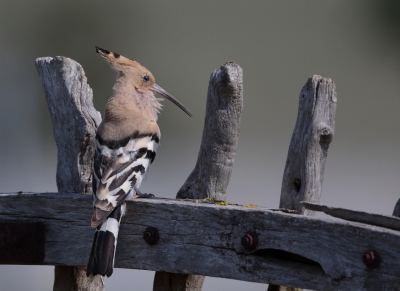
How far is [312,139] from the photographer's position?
2.52 metres

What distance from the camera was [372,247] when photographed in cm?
204

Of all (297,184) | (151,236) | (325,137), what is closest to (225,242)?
(151,236)

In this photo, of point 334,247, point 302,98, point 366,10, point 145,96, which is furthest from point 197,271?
point 366,10

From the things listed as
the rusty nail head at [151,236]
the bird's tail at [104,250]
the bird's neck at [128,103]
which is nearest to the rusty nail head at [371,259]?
the rusty nail head at [151,236]

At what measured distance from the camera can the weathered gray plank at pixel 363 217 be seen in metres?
2.11

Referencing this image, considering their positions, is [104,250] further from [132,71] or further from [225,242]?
[132,71]

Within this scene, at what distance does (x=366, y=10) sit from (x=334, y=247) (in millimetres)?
2635

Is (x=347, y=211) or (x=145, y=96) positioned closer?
(x=347, y=211)

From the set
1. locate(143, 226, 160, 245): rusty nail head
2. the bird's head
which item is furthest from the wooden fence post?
the bird's head

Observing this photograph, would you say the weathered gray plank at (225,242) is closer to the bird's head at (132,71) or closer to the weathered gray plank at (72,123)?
the weathered gray plank at (72,123)

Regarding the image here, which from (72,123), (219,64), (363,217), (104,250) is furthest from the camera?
(219,64)

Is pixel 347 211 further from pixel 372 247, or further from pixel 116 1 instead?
pixel 116 1

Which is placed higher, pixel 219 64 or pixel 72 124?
pixel 219 64

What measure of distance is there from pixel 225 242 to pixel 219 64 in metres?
2.33
